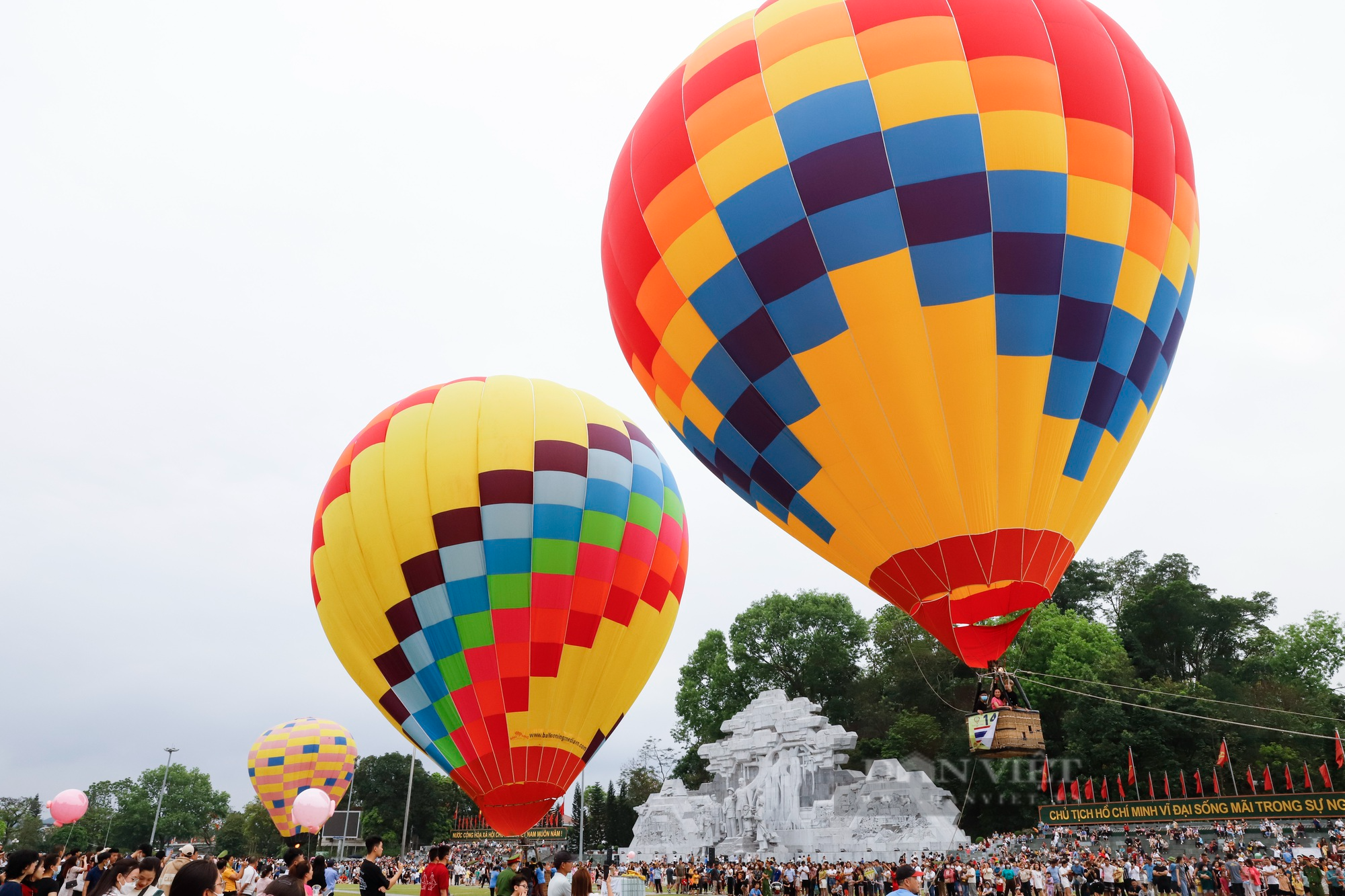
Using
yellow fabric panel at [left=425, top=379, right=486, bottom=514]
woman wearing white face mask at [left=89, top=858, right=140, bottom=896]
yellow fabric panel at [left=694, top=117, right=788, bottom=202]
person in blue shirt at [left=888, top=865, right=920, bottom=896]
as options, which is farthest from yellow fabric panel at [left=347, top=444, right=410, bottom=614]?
person in blue shirt at [left=888, top=865, right=920, bottom=896]

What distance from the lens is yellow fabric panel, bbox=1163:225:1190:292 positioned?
863 cm

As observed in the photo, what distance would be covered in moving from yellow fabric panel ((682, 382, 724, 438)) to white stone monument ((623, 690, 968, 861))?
20.1 m

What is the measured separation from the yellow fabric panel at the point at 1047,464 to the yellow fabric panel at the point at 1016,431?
7cm

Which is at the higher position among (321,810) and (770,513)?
(770,513)

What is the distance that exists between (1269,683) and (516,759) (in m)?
35.9

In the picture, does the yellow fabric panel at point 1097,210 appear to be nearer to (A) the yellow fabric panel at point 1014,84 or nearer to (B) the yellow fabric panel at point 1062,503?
(A) the yellow fabric panel at point 1014,84

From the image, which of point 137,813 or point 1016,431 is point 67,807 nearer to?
point 1016,431

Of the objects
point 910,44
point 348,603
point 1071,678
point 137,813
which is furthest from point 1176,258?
point 137,813

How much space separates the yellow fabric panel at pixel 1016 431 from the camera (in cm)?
782

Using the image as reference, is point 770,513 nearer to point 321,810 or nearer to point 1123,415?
point 1123,415

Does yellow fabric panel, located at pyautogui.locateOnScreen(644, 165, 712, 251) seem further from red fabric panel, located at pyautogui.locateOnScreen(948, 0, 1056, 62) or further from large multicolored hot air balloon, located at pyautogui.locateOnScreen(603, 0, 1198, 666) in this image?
red fabric panel, located at pyautogui.locateOnScreen(948, 0, 1056, 62)

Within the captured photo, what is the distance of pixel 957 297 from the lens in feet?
25.6

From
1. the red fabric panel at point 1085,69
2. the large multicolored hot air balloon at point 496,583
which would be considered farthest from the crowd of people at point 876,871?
the red fabric panel at point 1085,69

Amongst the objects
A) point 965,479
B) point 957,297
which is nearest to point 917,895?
point 965,479
